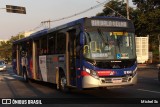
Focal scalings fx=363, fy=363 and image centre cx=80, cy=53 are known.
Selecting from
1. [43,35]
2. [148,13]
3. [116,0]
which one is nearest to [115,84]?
[43,35]

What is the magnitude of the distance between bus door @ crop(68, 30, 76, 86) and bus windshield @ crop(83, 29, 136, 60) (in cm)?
112

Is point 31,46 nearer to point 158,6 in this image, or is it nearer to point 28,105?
point 28,105

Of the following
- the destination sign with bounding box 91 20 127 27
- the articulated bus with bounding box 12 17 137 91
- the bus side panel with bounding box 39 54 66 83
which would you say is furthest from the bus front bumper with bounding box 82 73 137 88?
the bus side panel with bounding box 39 54 66 83

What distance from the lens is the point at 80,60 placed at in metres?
13.8

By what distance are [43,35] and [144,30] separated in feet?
125

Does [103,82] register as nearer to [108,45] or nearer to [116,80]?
[116,80]

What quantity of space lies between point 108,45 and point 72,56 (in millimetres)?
1803

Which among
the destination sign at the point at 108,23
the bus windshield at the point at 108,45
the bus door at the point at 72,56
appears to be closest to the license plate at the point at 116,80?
the bus windshield at the point at 108,45

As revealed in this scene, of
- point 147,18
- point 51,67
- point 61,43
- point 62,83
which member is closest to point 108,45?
point 61,43

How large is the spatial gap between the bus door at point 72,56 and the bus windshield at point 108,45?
3.67ft

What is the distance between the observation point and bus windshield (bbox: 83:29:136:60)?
13555 millimetres

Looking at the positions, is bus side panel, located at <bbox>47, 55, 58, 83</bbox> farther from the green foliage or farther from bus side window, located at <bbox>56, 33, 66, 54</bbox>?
the green foliage

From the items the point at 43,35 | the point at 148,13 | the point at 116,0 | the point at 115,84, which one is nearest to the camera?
the point at 115,84

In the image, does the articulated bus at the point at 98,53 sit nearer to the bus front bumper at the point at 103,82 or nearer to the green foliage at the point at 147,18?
the bus front bumper at the point at 103,82
